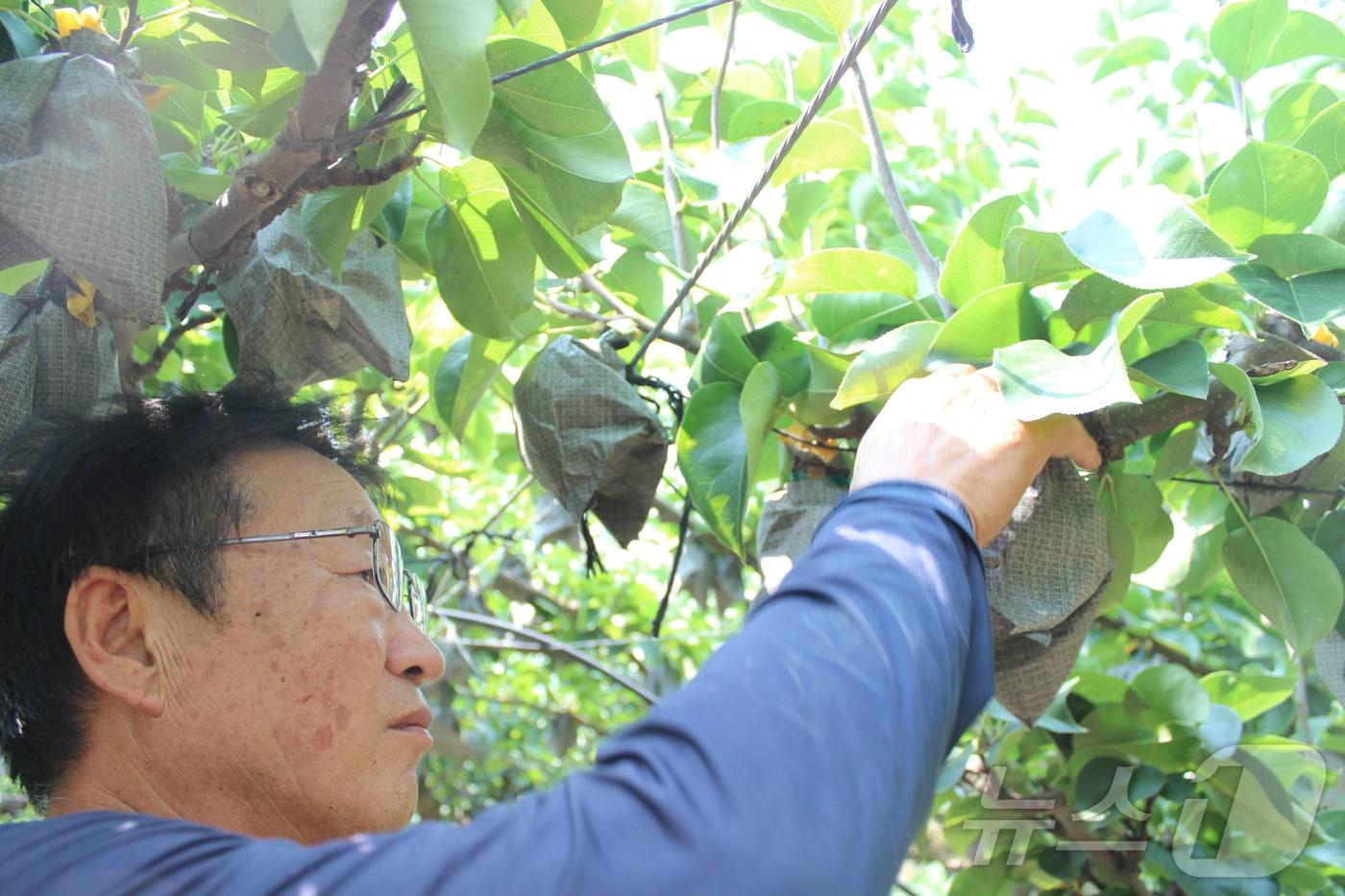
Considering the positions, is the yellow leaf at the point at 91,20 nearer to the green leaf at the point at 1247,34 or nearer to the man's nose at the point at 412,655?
the man's nose at the point at 412,655

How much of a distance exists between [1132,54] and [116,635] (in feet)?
5.32

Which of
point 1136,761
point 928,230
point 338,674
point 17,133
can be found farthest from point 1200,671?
point 17,133

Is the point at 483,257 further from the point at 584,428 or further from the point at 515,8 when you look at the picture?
the point at 515,8

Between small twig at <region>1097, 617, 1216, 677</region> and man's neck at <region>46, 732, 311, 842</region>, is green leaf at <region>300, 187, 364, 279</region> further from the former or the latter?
small twig at <region>1097, 617, 1216, 677</region>

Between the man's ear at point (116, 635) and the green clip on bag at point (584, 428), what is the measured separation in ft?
1.53

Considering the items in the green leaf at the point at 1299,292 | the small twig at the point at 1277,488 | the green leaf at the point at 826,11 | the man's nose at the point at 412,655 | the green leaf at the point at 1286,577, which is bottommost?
the green leaf at the point at 1286,577

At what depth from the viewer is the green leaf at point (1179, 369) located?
102cm

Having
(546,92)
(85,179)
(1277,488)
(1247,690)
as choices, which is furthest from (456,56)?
(1247,690)

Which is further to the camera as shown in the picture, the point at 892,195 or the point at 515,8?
the point at 892,195

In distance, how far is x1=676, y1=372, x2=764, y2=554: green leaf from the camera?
1.26m

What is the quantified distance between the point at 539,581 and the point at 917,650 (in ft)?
11.1

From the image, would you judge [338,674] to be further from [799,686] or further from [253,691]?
[799,686]

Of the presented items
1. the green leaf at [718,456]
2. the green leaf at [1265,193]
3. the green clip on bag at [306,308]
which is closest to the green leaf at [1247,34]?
the green leaf at [1265,193]

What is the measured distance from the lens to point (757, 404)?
1.20 meters
